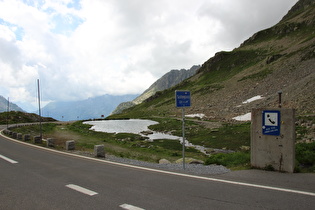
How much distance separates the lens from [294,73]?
6600 cm

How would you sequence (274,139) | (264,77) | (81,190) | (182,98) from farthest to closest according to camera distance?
(264,77), (182,98), (274,139), (81,190)

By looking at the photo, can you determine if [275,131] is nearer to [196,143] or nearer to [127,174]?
[127,174]

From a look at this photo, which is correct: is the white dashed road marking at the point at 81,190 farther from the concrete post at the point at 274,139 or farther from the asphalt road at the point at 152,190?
the concrete post at the point at 274,139

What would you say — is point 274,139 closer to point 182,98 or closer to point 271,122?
point 271,122

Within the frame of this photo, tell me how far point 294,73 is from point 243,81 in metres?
22.8

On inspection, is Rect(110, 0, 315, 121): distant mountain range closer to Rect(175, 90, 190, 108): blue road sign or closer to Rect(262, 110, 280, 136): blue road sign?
Rect(262, 110, 280, 136): blue road sign

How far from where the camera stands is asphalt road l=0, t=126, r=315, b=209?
577 centimetres

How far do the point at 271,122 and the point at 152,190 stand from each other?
216 inches

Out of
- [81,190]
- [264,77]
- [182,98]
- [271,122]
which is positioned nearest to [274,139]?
[271,122]

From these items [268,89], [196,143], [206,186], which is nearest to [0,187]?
[206,186]

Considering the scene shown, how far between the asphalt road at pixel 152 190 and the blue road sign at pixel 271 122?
164cm

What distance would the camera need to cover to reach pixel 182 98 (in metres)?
10.7

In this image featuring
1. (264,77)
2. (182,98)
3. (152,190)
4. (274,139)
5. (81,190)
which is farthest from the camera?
(264,77)

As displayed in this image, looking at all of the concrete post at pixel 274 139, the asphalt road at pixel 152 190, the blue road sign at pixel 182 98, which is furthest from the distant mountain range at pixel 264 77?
the asphalt road at pixel 152 190
